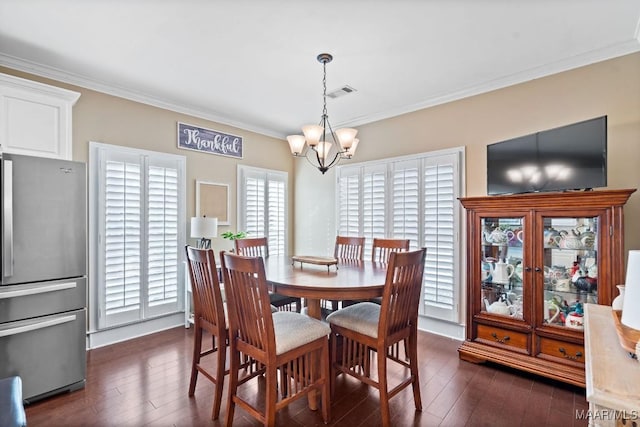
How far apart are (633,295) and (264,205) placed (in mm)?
4157

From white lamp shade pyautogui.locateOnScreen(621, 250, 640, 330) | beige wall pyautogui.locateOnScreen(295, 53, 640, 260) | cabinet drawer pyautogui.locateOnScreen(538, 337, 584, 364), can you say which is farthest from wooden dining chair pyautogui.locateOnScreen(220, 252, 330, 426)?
beige wall pyautogui.locateOnScreen(295, 53, 640, 260)

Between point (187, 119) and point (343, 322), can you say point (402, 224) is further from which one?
point (187, 119)

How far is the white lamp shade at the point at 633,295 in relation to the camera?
101cm

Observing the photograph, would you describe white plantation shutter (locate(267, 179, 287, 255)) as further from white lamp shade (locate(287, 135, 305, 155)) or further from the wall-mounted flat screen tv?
the wall-mounted flat screen tv

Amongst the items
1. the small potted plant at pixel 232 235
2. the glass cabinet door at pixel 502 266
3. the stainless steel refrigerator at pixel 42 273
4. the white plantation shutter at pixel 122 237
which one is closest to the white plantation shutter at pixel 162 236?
the white plantation shutter at pixel 122 237

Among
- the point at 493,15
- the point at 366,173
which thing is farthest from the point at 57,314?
the point at 493,15

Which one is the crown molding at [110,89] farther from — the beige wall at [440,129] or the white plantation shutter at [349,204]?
the white plantation shutter at [349,204]

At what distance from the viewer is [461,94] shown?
134 inches

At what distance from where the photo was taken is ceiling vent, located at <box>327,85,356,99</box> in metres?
3.32

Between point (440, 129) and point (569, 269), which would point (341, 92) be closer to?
point (440, 129)

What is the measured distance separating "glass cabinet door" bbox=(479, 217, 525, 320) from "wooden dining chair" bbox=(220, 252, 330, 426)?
67.7 inches

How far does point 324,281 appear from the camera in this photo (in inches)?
84.4

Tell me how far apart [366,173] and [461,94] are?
1.42 meters

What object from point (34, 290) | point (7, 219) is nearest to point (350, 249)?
point (34, 290)
